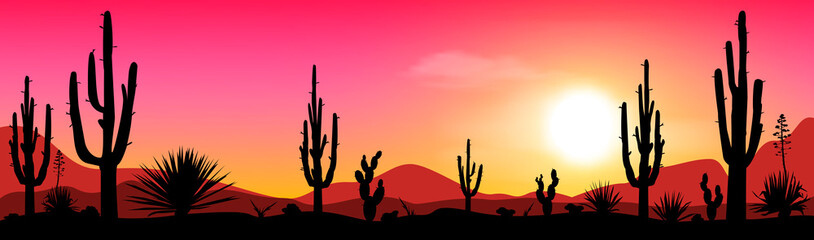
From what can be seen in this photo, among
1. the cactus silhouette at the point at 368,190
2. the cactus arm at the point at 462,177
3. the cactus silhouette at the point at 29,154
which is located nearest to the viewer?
the cactus silhouette at the point at 368,190

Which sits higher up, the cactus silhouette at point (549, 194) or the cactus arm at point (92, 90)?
the cactus arm at point (92, 90)

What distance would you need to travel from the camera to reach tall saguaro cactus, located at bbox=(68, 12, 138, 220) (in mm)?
16016

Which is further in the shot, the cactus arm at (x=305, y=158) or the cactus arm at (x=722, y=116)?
the cactus arm at (x=305, y=158)

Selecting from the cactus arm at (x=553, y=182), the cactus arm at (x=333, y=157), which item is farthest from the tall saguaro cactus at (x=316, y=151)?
the cactus arm at (x=553, y=182)

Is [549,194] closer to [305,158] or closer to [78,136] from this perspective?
[305,158]

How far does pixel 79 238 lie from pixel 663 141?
1415 cm

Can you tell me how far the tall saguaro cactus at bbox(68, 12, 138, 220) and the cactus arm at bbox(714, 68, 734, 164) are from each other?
1117cm

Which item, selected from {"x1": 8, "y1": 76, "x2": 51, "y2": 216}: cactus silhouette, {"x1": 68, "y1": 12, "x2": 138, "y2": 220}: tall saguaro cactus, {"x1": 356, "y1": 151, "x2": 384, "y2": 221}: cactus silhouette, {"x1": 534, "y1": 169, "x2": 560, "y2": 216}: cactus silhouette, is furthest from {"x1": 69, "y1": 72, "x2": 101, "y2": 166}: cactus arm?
{"x1": 534, "y1": 169, "x2": 560, "y2": 216}: cactus silhouette

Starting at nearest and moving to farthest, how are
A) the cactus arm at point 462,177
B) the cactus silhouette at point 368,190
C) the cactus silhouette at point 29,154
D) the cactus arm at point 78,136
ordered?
→ the cactus arm at point 78,136 < the cactus silhouette at point 368,190 < the cactus silhouette at point 29,154 < the cactus arm at point 462,177

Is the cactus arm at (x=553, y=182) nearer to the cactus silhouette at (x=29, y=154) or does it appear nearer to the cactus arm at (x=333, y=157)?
the cactus arm at (x=333, y=157)

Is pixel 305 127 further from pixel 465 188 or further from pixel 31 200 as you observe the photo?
pixel 465 188

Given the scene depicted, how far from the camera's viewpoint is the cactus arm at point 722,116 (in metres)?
17.0

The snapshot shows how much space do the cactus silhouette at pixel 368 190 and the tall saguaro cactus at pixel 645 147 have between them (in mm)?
6475

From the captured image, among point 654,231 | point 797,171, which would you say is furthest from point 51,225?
point 797,171
